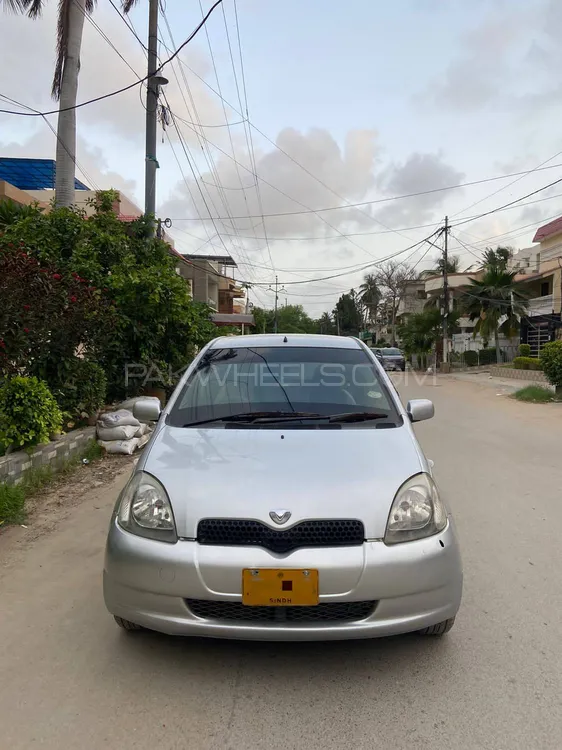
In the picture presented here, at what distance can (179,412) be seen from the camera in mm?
3480

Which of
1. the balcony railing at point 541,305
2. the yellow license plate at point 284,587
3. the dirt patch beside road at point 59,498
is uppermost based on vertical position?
the balcony railing at point 541,305

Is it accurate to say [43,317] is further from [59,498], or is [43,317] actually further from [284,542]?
[284,542]

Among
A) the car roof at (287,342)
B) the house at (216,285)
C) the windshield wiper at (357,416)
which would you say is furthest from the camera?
the house at (216,285)

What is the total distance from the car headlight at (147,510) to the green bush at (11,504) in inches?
94.6

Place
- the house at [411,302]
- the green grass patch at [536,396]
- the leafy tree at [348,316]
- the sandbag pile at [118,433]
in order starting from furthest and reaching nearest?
the leafy tree at [348,316], the house at [411,302], the green grass patch at [536,396], the sandbag pile at [118,433]

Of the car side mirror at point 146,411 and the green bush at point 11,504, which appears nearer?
the car side mirror at point 146,411

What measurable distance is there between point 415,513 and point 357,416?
34.2 inches

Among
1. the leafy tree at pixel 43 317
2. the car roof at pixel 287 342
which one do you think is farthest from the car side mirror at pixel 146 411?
the leafy tree at pixel 43 317

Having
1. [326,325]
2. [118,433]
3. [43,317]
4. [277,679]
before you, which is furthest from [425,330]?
[326,325]

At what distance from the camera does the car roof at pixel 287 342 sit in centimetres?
421

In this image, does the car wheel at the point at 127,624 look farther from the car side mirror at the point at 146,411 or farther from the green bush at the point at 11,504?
the green bush at the point at 11,504

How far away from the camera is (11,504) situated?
15.5ft

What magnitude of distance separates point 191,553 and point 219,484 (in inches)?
13.2

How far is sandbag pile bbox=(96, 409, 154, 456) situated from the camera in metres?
7.28
